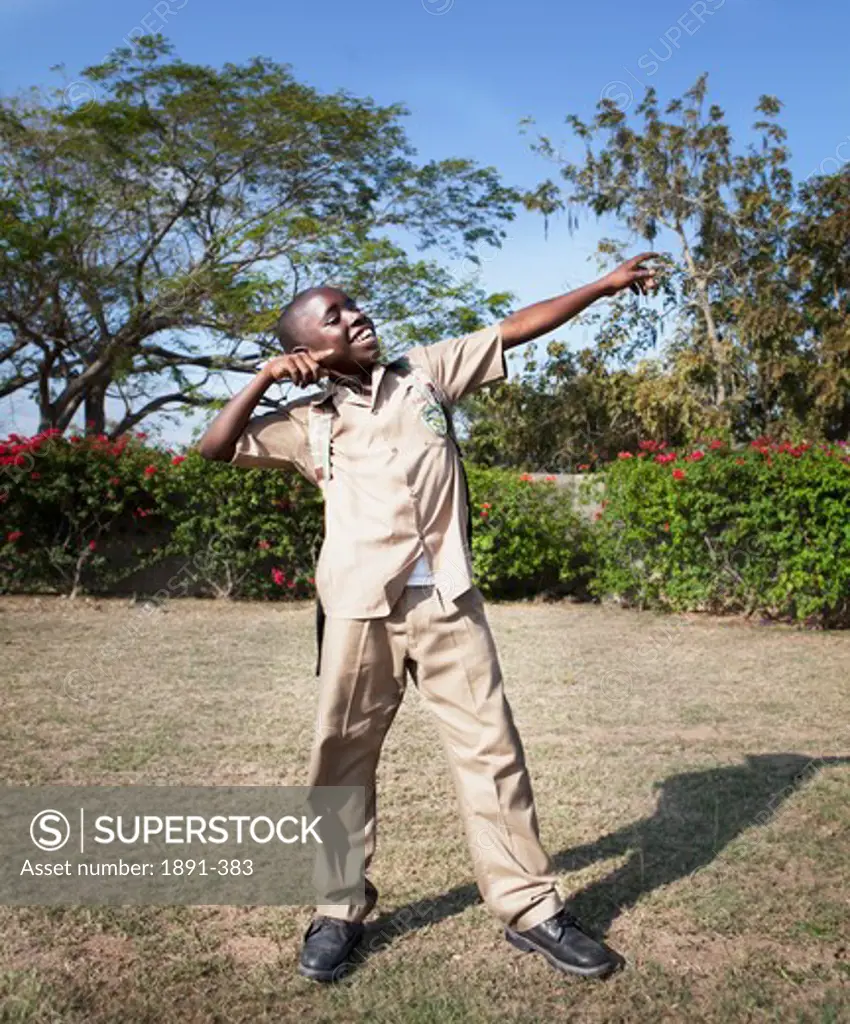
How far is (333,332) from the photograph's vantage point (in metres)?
2.77

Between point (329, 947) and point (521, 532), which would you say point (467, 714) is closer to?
point (329, 947)

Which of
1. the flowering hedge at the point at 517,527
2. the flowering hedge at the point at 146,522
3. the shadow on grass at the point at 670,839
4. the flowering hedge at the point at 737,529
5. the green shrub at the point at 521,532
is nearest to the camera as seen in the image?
the shadow on grass at the point at 670,839

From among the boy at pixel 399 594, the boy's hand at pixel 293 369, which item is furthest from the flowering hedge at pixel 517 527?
the boy's hand at pixel 293 369

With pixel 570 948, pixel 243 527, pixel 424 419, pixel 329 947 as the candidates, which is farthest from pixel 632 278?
pixel 243 527

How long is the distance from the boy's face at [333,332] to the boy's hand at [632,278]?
2.16 feet

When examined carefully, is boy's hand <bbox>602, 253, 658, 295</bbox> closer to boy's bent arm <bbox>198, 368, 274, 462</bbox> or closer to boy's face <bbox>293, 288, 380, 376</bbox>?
boy's face <bbox>293, 288, 380, 376</bbox>

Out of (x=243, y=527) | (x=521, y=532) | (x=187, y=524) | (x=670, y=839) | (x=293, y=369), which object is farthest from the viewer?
(x=521, y=532)

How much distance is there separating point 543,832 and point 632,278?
2091 mm

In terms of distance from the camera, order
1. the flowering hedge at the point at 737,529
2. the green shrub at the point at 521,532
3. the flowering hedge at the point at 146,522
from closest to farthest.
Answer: the flowering hedge at the point at 737,529, the flowering hedge at the point at 146,522, the green shrub at the point at 521,532

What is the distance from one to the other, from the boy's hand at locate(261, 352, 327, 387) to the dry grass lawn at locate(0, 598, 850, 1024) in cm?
156

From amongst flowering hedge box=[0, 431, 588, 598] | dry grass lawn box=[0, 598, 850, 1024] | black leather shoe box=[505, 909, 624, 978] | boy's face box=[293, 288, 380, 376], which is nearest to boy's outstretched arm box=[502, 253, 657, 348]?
boy's face box=[293, 288, 380, 376]

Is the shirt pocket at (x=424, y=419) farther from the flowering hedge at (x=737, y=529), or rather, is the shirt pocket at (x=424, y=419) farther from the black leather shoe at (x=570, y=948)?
the flowering hedge at (x=737, y=529)

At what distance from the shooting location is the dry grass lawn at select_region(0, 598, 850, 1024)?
104 inches

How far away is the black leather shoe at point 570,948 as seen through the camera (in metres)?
2.70
